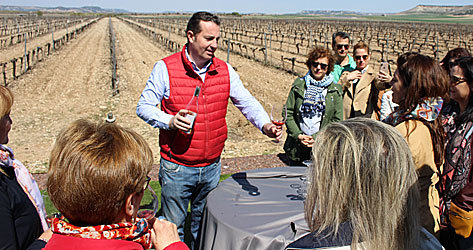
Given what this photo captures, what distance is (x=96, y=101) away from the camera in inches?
445

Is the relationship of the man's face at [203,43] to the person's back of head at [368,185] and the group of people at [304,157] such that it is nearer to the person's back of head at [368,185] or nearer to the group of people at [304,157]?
the group of people at [304,157]

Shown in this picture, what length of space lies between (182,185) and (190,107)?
550 mm

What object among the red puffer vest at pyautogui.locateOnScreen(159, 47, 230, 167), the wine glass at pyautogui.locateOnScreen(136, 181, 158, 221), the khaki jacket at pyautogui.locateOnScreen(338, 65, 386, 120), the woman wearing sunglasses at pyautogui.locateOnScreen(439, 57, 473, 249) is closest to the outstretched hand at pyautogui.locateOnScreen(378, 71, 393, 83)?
the khaki jacket at pyautogui.locateOnScreen(338, 65, 386, 120)

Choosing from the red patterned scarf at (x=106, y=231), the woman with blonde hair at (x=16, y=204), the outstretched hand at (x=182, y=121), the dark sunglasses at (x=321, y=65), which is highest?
the dark sunglasses at (x=321, y=65)

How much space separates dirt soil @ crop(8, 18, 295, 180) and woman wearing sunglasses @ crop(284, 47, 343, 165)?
2187 millimetres

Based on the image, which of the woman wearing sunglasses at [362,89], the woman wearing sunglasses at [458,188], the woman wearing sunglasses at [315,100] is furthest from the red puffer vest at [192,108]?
the woman wearing sunglasses at [362,89]

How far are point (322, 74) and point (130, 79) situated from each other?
11995 mm

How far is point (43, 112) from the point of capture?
9938mm

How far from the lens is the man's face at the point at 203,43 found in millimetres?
2639

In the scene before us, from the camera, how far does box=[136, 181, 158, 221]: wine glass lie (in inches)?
58.7

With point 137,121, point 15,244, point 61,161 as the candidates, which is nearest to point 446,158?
point 61,161

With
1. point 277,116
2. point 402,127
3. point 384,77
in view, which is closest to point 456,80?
point 384,77

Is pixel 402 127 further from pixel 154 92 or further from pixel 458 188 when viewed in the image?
pixel 154 92

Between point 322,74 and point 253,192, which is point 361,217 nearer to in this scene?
point 253,192
